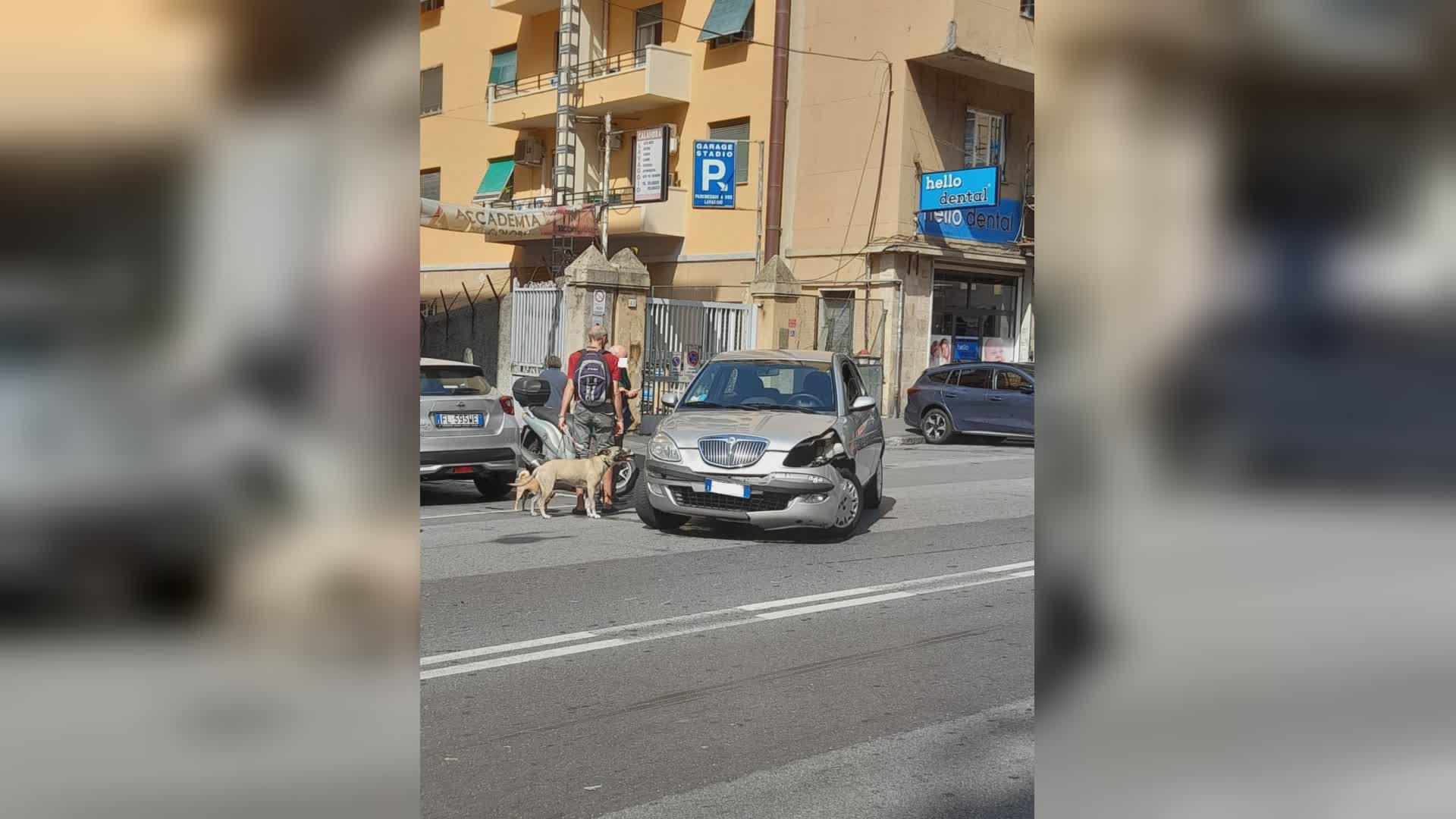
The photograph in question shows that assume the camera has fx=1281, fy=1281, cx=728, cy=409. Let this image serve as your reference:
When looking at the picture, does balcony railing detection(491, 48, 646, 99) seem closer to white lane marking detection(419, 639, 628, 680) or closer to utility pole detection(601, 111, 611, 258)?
utility pole detection(601, 111, 611, 258)

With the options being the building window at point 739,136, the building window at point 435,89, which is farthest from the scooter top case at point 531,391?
the building window at point 435,89

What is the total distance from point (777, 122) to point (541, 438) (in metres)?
16.4

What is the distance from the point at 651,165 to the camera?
2852cm

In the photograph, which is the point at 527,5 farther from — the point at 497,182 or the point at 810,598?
the point at 810,598

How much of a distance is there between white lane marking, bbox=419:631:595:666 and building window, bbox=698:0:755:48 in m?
23.4

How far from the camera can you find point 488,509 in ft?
43.3

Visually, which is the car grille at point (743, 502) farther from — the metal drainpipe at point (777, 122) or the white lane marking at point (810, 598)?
the metal drainpipe at point (777, 122)

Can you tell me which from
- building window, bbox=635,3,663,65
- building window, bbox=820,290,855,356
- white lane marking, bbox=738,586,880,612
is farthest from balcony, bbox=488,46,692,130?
white lane marking, bbox=738,586,880,612

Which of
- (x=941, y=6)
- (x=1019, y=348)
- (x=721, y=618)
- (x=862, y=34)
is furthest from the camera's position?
(x=1019, y=348)

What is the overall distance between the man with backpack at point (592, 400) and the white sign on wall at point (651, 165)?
15.8 metres
